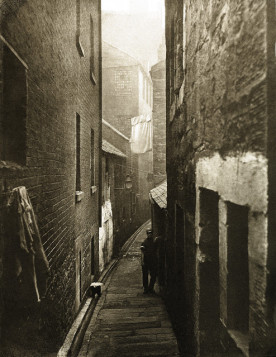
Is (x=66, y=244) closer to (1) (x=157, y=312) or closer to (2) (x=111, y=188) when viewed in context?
(1) (x=157, y=312)

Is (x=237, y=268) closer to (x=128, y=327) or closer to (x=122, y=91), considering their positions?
(x=128, y=327)

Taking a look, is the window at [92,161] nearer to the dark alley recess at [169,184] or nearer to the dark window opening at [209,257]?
the dark alley recess at [169,184]

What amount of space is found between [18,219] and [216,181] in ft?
5.86

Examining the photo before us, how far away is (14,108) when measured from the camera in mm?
3648

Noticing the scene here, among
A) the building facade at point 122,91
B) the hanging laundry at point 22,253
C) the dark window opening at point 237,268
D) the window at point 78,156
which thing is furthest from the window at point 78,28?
the building facade at point 122,91

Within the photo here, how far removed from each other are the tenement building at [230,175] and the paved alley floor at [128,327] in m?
1.37

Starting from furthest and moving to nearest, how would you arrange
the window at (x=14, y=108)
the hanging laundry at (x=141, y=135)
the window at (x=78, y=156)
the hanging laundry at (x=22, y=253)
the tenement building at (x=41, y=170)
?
the hanging laundry at (x=141, y=135) → the window at (x=78, y=156) → the window at (x=14, y=108) → the tenement building at (x=41, y=170) → the hanging laundry at (x=22, y=253)

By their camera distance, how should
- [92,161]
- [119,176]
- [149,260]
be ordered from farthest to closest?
1. [119,176]
2. [92,161]
3. [149,260]

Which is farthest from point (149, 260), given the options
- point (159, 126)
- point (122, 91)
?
point (122, 91)

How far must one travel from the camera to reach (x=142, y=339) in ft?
20.1

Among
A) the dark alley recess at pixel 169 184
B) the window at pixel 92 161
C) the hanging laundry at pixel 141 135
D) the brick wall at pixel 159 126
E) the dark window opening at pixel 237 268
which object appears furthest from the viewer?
the brick wall at pixel 159 126

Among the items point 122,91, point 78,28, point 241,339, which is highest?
point 122,91

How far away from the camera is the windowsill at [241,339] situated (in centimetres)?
242

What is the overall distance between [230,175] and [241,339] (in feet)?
4.06
